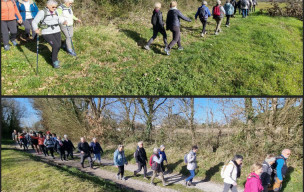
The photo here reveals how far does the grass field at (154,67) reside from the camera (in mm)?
6273

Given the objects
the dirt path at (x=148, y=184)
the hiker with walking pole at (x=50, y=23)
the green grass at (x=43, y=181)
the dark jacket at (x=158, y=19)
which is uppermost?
the dark jacket at (x=158, y=19)

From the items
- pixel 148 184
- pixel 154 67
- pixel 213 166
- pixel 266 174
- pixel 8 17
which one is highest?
pixel 8 17

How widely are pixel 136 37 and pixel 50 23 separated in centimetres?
357

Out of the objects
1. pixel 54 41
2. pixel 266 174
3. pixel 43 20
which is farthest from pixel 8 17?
pixel 266 174

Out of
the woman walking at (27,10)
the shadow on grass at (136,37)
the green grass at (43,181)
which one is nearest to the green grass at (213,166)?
the green grass at (43,181)

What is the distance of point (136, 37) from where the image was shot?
29.2ft

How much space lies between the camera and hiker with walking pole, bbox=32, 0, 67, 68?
599 cm

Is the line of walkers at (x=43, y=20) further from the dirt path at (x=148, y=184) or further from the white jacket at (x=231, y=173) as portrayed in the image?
the white jacket at (x=231, y=173)

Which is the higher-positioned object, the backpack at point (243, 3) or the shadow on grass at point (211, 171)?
the backpack at point (243, 3)

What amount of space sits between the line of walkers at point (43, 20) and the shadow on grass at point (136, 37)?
8.18 ft

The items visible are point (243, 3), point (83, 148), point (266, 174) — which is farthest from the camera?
point (243, 3)

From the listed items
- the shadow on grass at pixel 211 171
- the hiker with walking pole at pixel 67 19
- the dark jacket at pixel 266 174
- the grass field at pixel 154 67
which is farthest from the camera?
the shadow on grass at pixel 211 171

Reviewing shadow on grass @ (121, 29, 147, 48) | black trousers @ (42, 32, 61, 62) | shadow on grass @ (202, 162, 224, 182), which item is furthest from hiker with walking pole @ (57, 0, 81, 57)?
shadow on grass @ (202, 162, 224, 182)

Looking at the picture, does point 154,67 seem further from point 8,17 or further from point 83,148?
point 8,17
